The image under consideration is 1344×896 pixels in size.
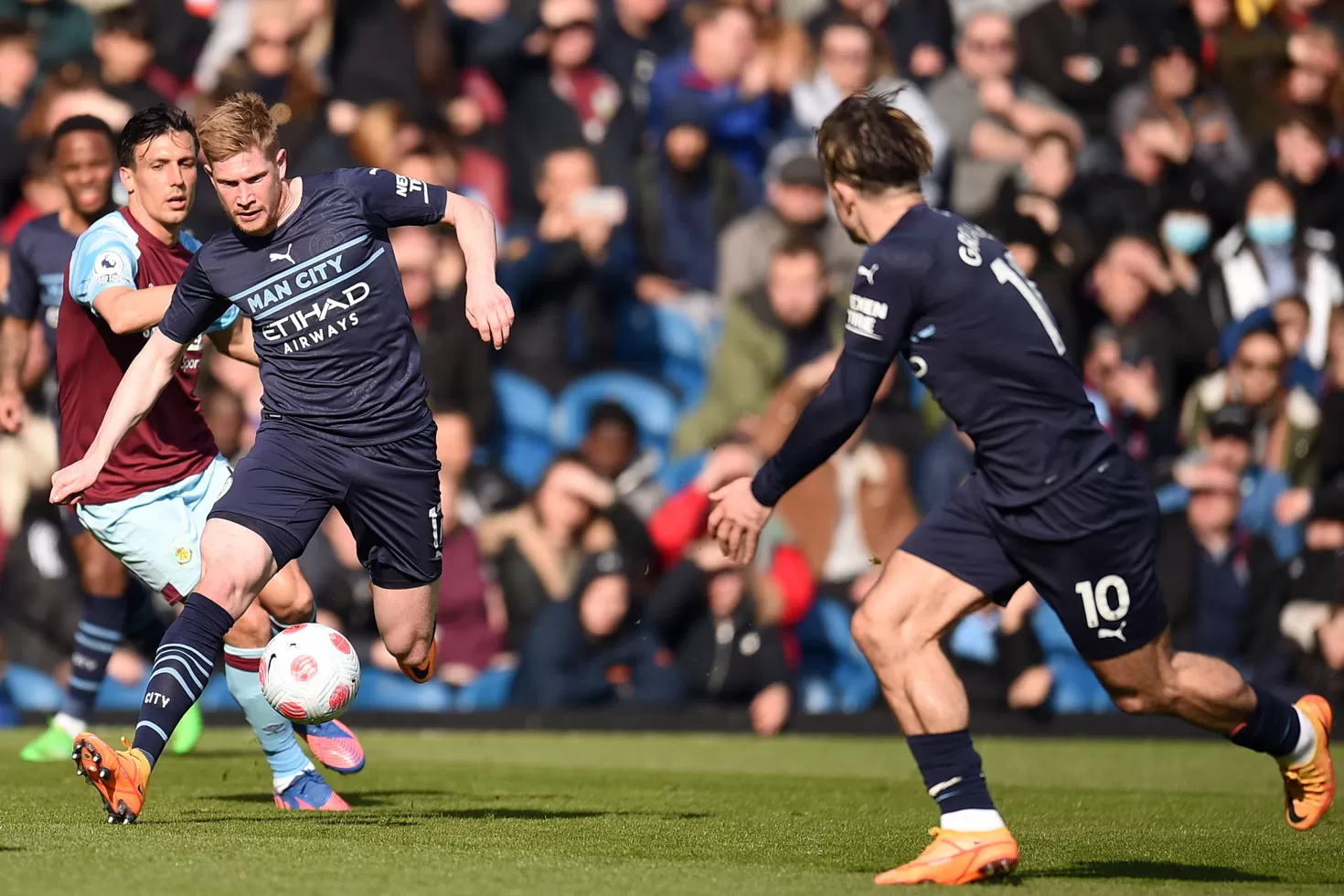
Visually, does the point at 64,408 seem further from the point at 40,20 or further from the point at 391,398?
the point at 40,20

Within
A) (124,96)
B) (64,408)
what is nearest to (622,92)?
(124,96)

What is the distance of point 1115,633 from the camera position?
6230 mm

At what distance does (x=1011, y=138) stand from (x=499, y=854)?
999cm

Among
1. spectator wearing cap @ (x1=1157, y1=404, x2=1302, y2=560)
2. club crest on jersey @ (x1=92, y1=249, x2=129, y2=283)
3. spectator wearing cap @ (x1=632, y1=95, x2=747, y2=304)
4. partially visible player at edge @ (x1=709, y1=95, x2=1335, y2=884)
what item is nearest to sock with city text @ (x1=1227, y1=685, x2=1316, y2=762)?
partially visible player at edge @ (x1=709, y1=95, x2=1335, y2=884)

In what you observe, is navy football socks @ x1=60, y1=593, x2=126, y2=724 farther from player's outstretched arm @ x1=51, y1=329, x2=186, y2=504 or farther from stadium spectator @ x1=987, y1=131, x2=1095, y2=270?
stadium spectator @ x1=987, y1=131, x2=1095, y2=270

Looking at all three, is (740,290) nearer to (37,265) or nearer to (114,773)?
(37,265)

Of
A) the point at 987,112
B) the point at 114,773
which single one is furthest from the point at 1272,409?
the point at 114,773

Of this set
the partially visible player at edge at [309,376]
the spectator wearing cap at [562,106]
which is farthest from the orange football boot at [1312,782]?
the spectator wearing cap at [562,106]

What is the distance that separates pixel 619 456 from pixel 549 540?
2.57ft

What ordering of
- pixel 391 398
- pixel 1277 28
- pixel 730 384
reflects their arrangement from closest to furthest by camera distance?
pixel 391 398, pixel 730 384, pixel 1277 28

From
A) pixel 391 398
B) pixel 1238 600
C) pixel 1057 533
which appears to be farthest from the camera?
pixel 1238 600

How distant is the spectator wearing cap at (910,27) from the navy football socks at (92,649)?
779 centimetres

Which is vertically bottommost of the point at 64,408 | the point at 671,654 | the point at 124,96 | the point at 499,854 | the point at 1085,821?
the point at 671,654

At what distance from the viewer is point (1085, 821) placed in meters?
8.19
